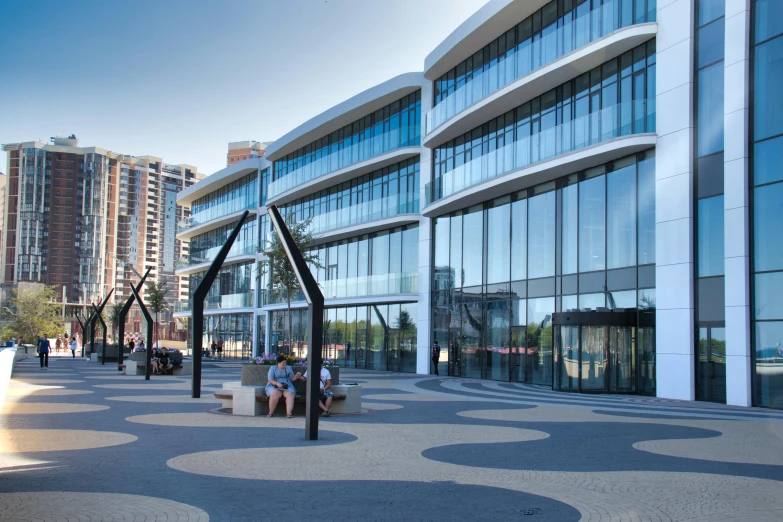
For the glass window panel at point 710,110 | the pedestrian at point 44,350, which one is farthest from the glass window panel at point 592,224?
the pedestrian at point 44,350

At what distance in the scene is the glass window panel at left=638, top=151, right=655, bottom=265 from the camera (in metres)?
23.1

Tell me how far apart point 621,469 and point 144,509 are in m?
5.82

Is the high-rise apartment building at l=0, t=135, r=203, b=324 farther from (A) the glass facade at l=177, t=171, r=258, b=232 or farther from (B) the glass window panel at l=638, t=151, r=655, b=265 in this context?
(B) the glass window panel at l=638, t=151, r=655, b=265

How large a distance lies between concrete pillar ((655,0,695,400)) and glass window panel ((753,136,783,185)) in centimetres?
199

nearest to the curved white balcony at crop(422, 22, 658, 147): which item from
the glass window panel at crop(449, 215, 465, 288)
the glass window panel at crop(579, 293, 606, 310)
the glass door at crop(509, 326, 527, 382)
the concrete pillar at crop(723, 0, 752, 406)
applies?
the concrete pillar at crop(723, 0, 752, 406)

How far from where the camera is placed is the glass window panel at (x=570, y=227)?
1040 inches

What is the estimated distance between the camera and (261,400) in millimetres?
15195

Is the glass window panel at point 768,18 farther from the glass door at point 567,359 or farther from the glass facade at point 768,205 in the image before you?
the glass door at point 567,359

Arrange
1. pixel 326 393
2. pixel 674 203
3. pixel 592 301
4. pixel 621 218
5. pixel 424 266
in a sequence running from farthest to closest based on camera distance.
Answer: pixel 424 266 → pixel 592 301 → pixel 621 218 → pixel 674 203 → pixel 326 393

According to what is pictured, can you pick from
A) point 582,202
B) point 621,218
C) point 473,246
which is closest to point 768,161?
point 621,218

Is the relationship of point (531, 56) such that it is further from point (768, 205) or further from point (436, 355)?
point (436, 355)

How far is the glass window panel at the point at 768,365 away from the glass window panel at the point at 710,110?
506 cm

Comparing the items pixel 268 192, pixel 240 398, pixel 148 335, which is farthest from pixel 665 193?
pixel 268 192

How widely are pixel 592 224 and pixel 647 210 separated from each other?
2602 millimetres
